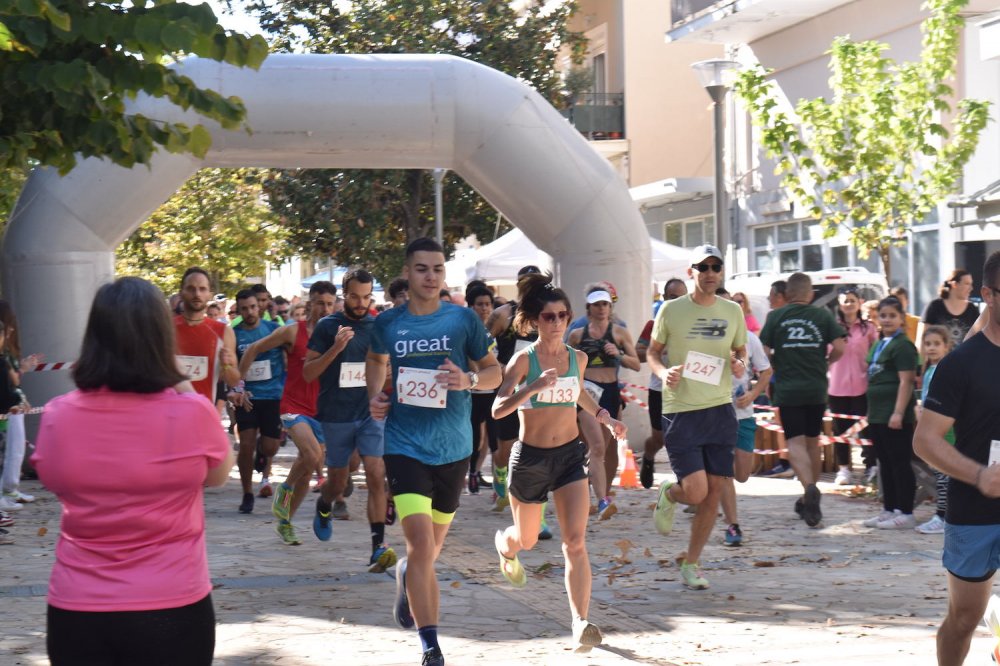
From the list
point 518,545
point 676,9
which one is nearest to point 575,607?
point 518,545

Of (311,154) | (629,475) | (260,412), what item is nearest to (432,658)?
(260,412)

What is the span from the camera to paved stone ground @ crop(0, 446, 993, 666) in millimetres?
6746

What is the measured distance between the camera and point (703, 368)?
8.69 meters

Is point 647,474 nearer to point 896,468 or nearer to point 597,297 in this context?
point 597,297

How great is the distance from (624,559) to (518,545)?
228cm

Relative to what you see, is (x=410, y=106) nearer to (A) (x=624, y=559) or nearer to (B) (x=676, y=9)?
(A) (x=624, y=559)

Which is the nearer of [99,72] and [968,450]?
[968,450]

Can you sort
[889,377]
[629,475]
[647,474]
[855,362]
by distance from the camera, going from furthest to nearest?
1. [629,475]
2. [855,362]
3. [647,474]
4. [889,377]

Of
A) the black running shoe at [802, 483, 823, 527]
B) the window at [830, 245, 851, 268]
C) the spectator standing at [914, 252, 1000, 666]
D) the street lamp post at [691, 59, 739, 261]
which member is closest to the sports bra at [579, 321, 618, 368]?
the black running shoe at [802, 483, 823, 527]

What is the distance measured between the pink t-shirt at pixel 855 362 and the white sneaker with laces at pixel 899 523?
9.66 ft

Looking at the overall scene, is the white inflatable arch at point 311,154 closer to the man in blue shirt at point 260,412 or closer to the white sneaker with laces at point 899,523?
the man in blue shirt at point 260,412

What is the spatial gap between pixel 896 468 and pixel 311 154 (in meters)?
6.74

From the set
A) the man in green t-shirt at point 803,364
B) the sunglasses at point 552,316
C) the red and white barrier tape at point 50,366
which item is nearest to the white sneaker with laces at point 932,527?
the man in green t-shirt at point 803,364

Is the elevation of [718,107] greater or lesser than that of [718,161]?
greater
